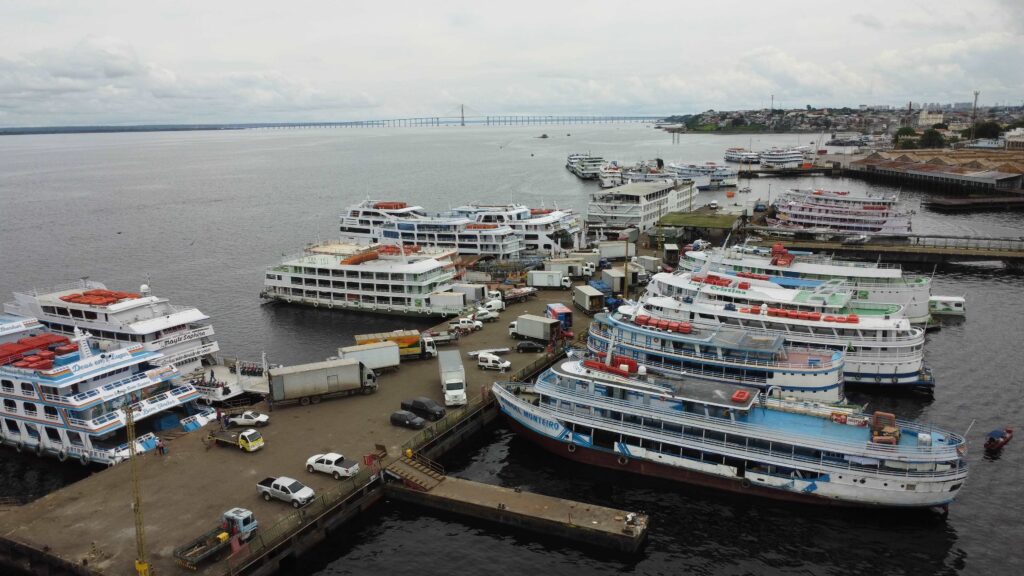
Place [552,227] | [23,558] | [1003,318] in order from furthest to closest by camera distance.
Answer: [552,227] < [1003,318] < [23,558]

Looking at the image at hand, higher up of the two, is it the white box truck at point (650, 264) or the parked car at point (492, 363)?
the white box truck at point (650, 264)

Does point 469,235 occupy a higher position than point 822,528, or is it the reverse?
point 469,235

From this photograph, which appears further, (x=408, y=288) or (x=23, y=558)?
(x=408, y=288)

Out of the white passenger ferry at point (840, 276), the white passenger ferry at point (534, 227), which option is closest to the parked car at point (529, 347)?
the white passenger ferry at point (840, 276)

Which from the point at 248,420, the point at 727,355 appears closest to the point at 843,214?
the point at 727,355

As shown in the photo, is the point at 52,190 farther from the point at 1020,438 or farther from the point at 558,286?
A: the point at 1020,438

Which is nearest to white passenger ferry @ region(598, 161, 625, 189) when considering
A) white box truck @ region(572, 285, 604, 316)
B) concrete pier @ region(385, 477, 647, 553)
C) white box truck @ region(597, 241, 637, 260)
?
white box truck @ region(597, 241, 637, 260)

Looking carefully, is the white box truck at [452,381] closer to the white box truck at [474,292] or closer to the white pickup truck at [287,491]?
the white pickup truck at [287,491]

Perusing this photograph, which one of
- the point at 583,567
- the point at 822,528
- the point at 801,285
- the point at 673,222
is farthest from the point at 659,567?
the point at 673,222

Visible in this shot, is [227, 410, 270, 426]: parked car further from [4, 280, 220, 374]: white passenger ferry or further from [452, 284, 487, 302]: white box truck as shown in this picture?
[452, 284, 487, 302]: white box truck
